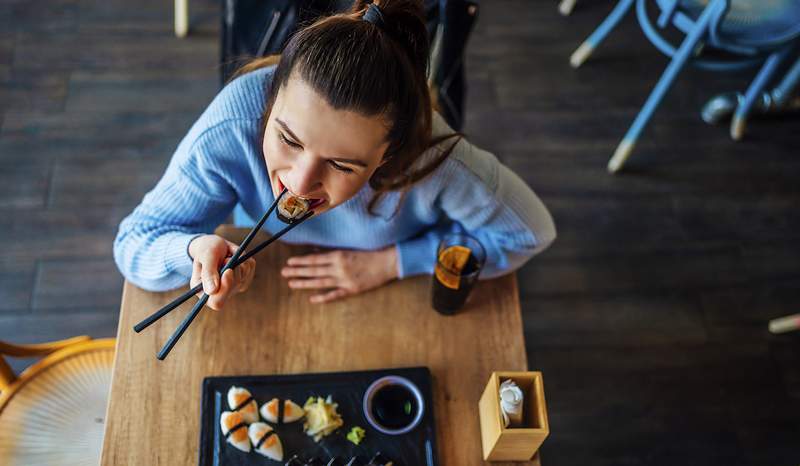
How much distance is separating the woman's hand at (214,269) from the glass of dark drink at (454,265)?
0.34 metres

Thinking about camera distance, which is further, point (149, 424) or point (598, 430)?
point (598, 430)

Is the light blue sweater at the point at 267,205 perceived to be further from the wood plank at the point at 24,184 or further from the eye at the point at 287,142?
the wood plank at the point at 24,184

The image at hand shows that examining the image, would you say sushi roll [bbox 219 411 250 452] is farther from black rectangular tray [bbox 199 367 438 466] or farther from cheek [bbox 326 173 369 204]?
cheek [bbox 326 173 369 204]

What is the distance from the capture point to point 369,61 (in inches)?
32.5

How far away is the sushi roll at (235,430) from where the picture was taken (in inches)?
40.3

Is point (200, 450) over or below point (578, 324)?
over

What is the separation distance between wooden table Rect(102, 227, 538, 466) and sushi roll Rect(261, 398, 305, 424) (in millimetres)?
70

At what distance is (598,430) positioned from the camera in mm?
1969

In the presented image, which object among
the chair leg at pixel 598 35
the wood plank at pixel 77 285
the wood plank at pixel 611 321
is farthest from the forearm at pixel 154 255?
the chair leg at pixel 598 35

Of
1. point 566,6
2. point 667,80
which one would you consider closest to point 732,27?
point 667,80

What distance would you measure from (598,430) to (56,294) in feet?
5.85

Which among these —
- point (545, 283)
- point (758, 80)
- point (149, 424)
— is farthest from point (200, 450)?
point (758, 80)

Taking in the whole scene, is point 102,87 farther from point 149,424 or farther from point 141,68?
point 149,424

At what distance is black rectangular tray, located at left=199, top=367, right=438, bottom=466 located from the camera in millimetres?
1029
